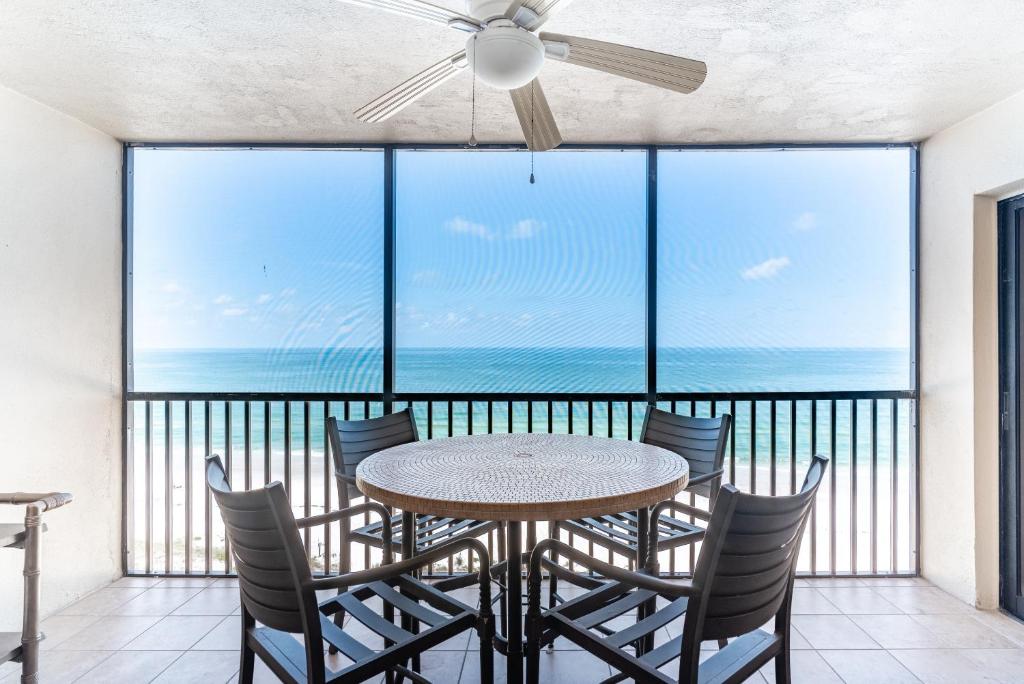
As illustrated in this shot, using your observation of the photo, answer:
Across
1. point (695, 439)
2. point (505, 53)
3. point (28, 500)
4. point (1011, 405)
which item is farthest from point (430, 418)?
point (1011, 405)

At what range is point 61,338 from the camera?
8.57 feet

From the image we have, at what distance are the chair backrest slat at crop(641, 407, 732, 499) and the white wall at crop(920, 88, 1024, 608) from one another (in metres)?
1.50

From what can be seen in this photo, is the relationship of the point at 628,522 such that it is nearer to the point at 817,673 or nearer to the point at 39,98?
the point at 817,673

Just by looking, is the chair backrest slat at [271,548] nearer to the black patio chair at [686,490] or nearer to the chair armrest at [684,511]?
the black patio chair at [686,490]

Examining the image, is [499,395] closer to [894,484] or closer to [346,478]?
[346,478]

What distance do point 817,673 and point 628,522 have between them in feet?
3.11

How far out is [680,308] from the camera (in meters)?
3.46

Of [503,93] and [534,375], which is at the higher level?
[503,93]

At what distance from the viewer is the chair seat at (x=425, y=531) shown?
2.07 meters

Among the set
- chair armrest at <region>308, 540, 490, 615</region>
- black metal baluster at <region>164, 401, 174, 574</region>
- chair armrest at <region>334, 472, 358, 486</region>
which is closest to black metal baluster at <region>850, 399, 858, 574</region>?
chair armrest at <region>308, 540, 490, 615</region>

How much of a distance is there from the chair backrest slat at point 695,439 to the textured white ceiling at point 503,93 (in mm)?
1617

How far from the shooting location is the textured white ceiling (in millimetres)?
1813

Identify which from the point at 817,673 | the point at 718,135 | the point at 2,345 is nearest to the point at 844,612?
the point at 817,673

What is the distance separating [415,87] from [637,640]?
6.05 feet
